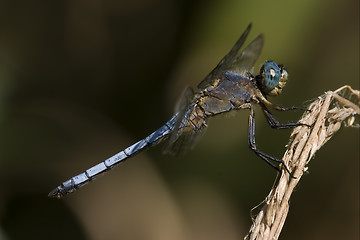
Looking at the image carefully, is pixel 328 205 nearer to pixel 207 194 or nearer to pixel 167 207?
pixel 207 194

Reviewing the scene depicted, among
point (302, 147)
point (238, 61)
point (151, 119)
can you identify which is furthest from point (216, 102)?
point (302, 147)

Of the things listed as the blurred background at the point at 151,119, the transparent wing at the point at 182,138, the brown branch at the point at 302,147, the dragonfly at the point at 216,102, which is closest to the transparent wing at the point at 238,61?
the dragonfly at the point at 216,102

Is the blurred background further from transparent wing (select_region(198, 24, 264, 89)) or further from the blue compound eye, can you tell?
the blue compound eye

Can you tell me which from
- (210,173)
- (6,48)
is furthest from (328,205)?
(6,48)

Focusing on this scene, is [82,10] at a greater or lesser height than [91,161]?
greater

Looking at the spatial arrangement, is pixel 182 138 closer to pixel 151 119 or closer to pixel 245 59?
pixel 245 59

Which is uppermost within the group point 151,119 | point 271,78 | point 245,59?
→ point 151,119

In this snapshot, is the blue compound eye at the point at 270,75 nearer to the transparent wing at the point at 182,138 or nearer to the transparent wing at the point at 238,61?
the transparent wing at the point at 238,61
